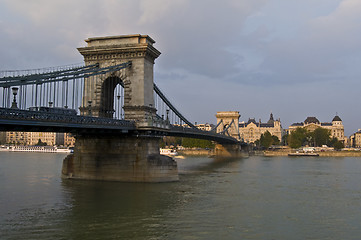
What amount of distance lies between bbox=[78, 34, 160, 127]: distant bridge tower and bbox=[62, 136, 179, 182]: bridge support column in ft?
8.22

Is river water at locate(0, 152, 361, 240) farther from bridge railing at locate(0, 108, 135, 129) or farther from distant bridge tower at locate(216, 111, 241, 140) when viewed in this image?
distant bridge tower at locate(216, 111, 241, 140)

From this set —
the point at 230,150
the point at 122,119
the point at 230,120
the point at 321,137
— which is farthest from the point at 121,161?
the point at 321,137

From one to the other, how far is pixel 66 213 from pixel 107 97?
1859 centimetres

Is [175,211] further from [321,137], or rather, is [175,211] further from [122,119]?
[321,137]

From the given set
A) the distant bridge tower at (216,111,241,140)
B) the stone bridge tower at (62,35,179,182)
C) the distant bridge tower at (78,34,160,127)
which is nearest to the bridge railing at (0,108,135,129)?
the stone bridge tower at (62,35,179,182)

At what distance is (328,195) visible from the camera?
29734 millimetres

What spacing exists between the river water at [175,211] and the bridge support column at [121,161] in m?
1.23

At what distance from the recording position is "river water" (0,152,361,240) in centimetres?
1811

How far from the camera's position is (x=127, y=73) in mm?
36250

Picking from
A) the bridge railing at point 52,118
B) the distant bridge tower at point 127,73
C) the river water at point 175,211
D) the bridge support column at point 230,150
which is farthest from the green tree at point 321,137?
the bridge railing at point 52,118

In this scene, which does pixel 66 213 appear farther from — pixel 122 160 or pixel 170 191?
pixel 122 160

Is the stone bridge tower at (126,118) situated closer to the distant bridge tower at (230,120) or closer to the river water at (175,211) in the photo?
the river water at (175,211)

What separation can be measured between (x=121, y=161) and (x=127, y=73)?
8.62 meters

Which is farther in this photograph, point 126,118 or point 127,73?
point 127,73
